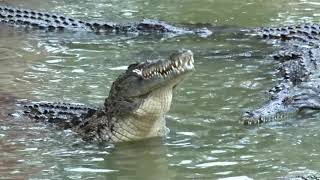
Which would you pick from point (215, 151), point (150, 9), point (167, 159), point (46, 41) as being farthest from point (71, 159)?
point (150, 9)

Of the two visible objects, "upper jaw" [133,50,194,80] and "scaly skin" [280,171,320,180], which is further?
"upper jaw" [133,50,194,80]

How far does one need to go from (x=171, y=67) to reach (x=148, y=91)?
41 cm

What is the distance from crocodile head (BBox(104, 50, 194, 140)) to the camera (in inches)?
237

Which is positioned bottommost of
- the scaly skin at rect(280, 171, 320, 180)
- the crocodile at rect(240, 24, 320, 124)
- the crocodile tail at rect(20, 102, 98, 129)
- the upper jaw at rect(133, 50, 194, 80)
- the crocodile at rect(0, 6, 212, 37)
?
the scaly skin at rect(280, 171, 320, 180)

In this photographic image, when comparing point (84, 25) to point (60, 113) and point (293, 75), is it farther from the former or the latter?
point (60, 113)

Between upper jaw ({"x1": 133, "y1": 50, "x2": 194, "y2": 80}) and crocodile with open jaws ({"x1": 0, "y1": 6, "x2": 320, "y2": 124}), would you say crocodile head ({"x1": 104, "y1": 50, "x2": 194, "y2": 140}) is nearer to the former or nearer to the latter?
upper jaw ({"x1": 133, "y1": 50, "x2": 194, "y2": 80})

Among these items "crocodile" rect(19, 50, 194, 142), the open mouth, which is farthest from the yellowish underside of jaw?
the open mouth

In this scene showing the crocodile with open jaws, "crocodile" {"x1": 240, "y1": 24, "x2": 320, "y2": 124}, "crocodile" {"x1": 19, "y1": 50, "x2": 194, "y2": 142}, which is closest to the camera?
"crocodile" {"x1": 19, "y1": 50, "x2": 194, "y2": 142}

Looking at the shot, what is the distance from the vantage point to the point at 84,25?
1251 cm

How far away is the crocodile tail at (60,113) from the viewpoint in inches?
273

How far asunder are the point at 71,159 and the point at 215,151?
3.64ft

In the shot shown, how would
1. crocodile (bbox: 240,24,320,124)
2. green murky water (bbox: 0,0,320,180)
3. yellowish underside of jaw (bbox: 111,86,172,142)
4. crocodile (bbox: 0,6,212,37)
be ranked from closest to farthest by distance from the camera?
green murky water (bbox: 0,0,320,180)
yellowish underside of jaw (bbox: 111,86,172,142)
crocodile (bbox: 240,24,320,124)
crocodile (bbox: 0,6,212,37)

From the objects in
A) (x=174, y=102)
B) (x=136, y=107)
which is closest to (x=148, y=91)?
(x=136, y=107)

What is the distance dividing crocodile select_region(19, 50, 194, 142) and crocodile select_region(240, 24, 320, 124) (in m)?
0.92
